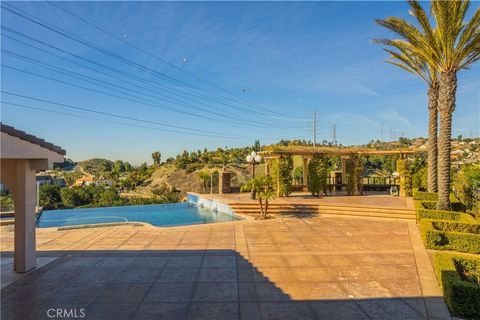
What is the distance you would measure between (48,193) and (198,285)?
3475 centimetres

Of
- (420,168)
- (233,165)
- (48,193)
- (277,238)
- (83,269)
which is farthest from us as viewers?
(233,165)

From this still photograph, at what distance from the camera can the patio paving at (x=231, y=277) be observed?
19.1 ft

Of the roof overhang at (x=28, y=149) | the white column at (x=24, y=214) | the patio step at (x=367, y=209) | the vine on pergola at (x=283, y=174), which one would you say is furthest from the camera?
the vine on pergola at (x=283, y=174)

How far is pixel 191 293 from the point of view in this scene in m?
6.54

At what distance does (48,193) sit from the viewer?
Result: 34438 millimetres

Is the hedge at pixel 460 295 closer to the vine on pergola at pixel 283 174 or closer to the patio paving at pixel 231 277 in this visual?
the patio paving at pixel 231 277

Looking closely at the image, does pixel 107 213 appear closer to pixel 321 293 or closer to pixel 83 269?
pixel 83 269

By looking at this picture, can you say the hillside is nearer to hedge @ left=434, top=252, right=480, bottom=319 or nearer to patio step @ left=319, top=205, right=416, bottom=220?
patio step @ left=319, top=205, right=416, bottom=220

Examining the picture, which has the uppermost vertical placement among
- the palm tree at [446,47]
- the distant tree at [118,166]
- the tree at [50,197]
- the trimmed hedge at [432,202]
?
the palm tree at [446,47]

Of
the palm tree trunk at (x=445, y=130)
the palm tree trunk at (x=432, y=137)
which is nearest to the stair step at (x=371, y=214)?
the palm tree trunk at (x=445, y=130)

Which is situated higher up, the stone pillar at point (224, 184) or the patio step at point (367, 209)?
the stone pillar at point (224, 184)

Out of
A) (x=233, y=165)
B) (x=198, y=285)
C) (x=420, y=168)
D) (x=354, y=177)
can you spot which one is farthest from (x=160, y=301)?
(x=233, y=165)

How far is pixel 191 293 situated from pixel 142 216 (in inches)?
496

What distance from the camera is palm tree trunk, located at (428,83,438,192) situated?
17125 mm
